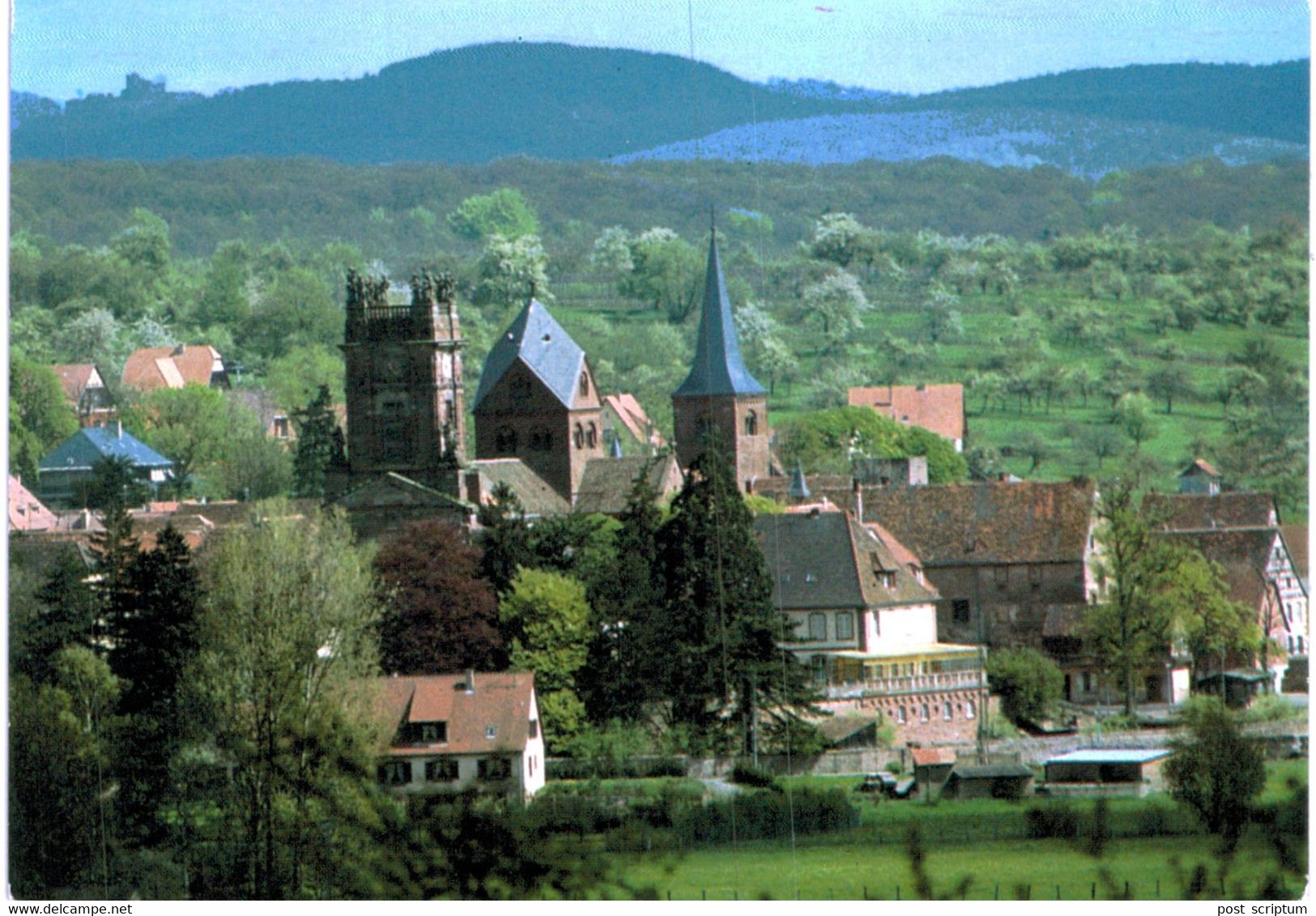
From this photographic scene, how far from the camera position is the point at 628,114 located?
78.4 feet

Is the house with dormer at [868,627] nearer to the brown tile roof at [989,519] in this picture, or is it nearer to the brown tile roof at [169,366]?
the brown tile roof at [989,519]

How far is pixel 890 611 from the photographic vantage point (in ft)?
97.3

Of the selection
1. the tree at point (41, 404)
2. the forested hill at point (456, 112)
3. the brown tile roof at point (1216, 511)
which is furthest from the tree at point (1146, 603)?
the tree at point (41, 404)

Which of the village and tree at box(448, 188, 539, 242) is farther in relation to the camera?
tree at box(448, 188, 539, 242)

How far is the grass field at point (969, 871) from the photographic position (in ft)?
60.4

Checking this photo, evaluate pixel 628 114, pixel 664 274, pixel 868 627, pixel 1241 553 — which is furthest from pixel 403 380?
pixel 1241 553

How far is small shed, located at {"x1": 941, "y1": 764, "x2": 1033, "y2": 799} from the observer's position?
75.6 ft

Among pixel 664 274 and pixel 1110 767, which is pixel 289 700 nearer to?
pixel 1110 767

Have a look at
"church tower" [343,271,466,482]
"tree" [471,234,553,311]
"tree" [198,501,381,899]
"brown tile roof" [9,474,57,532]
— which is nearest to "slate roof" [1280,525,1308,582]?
"tree" [198,501,381,899]

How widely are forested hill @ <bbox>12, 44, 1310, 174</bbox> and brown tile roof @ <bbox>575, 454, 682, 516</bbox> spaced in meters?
7.24

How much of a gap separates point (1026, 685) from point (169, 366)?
437 inches

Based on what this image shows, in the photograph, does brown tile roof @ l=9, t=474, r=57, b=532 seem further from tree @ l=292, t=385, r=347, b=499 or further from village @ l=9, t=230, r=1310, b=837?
tree @ l=292, t=385, r=347, b=499

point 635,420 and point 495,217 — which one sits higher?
point 495,217
